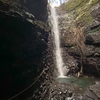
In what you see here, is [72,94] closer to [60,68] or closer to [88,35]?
[60,68]

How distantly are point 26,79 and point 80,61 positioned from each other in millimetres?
7306

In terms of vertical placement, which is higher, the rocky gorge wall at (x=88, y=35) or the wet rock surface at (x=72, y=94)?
the rocky gorge wall at (x=88, y=35)

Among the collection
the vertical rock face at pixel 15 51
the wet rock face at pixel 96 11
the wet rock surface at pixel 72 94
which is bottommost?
the wet rock surface at pixel 72 94

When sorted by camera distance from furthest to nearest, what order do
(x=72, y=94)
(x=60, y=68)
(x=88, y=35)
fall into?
(x=60, y=68)
(x=88, y=35)
(x=72, y=94)

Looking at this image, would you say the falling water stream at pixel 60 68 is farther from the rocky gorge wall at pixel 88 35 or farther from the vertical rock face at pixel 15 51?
the vertical rock face at pixel 15 51

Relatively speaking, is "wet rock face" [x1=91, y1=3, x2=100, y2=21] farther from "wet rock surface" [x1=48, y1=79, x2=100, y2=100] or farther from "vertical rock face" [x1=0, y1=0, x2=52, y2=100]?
"vertical rock face" [x1=0, y1=0, x2=52, y2=100]

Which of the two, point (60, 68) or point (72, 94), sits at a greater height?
point (60, 68)

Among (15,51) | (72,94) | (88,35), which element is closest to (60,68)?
(88,35)

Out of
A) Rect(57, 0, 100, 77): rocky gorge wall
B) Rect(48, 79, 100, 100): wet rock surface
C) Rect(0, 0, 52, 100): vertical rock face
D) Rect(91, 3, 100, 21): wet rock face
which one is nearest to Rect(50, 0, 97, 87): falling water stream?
Rect(57, 0, 100, 77): rocky gorge wall

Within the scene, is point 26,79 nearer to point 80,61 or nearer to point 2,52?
point 2,52

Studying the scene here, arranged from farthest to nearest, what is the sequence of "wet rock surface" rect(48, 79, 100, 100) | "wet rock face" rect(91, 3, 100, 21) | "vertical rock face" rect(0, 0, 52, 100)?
1. "wet rock face" rect(91, 3, 100, 21)
2. "wet rock surface" rect(48, 79, 100, 100)
3. "vertical rock face" rect(0, 0, 52, 100)

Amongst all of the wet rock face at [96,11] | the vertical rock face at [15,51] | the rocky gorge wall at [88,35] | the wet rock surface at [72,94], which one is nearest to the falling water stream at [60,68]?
the rocky gorge wall at [88,35]

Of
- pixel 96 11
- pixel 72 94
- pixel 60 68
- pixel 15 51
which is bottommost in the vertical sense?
A: pixel 72 94

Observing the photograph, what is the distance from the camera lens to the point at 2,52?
Answer: 3.16m
